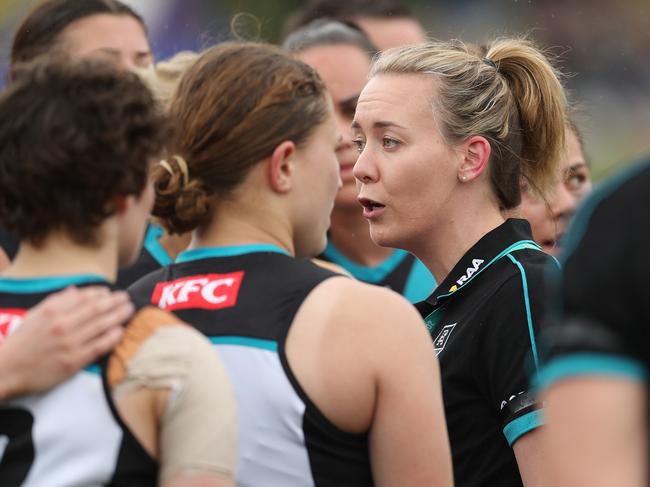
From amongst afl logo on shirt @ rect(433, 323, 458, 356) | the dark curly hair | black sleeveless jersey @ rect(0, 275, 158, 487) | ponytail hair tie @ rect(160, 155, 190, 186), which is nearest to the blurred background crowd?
afl logo on shirt @ rect(433, 323, 458, 356)

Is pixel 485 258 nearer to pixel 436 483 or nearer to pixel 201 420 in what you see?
pixel 436 483

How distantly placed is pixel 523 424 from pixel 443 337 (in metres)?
0.39

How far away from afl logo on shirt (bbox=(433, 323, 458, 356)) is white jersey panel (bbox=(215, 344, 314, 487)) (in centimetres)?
80

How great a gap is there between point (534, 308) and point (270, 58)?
0.94m

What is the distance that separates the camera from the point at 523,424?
283 cm

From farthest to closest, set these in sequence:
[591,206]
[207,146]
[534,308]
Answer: [534,308] < [207,146] < [591,206]

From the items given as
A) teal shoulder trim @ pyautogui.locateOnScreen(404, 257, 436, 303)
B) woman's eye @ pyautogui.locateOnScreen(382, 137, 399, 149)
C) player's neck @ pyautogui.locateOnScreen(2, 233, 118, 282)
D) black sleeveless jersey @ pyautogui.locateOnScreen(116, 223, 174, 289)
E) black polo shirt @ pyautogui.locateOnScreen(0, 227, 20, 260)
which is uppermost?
player's neck @ pyautogui.locateOnScreen(2, 233, 118, 282)

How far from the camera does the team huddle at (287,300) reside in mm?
1570

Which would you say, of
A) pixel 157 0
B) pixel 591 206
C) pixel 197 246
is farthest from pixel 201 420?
pixel 157 0

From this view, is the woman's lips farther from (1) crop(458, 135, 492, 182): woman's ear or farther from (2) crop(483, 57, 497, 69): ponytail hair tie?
(2) crop(483, 57, 497, 69): ponytail hair tie

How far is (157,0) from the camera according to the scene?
10586mm

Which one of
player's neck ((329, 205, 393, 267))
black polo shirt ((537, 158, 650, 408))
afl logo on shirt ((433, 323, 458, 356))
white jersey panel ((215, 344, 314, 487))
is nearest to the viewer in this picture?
black polo shirt ((537, 158, 650, 408))

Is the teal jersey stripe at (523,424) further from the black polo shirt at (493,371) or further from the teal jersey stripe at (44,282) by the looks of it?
the teal jersey stripe at (44,282)

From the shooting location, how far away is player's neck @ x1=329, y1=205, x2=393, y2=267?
5266 millimetres
